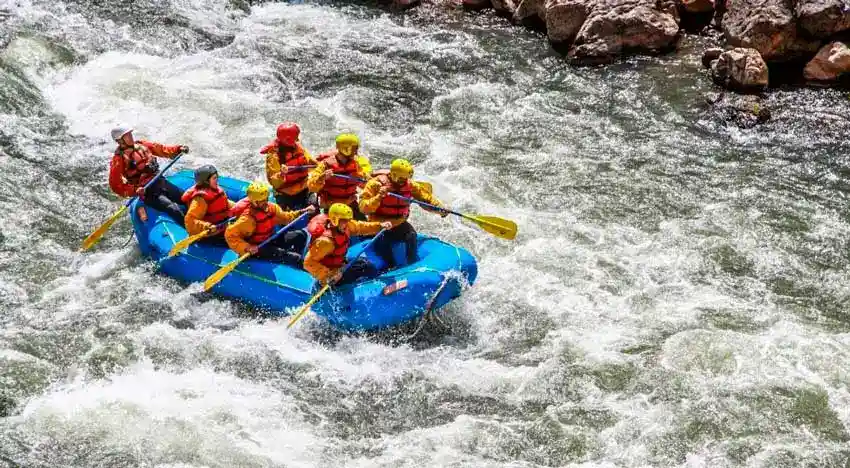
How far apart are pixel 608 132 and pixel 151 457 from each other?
739cm

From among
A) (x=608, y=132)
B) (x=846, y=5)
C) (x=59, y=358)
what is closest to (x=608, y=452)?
(x=59, y=358)

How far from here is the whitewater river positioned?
717 cm

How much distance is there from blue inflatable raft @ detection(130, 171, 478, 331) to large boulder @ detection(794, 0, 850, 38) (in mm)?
6691

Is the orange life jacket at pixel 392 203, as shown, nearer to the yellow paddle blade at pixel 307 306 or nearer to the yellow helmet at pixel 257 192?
the yellow paddle blade at pixel 307 306

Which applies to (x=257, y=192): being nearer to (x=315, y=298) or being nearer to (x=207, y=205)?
(x=207, y=205)

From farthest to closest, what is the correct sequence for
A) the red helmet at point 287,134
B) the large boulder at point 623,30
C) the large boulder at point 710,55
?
the large boulder at point 623,30, the large boulder at point 710,55, the red helmet at point 287,134

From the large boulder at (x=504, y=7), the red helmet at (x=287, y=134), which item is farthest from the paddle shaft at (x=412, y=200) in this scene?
the large boulder at (x=504, y=7)

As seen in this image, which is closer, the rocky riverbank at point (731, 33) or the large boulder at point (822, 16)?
the large boulder at point (822, 16)

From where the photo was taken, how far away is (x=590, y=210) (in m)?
10.3

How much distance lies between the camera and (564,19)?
1362 centimetres

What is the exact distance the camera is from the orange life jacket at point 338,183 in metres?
8.83

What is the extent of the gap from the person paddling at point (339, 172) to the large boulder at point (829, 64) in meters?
6.82

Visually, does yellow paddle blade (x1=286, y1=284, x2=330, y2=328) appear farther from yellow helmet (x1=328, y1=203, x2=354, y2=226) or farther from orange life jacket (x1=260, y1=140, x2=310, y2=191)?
orange life jacket (x1=260, y1=140, x2=310, y2=191)

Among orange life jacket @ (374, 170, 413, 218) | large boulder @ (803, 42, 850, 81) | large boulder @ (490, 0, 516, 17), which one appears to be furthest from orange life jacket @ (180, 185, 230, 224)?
large boulder @ (803, 42, 850, 81)
